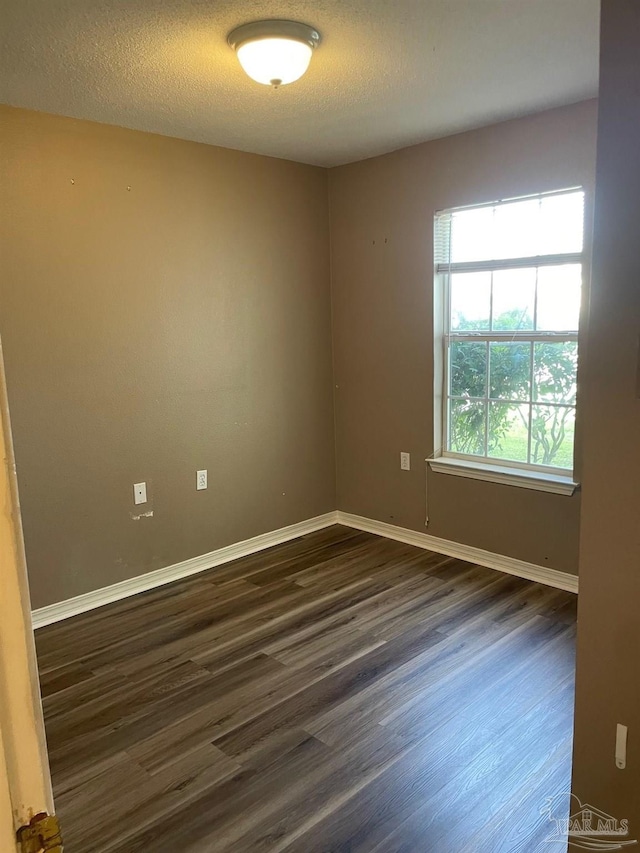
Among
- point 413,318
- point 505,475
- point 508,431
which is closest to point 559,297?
point 508,431

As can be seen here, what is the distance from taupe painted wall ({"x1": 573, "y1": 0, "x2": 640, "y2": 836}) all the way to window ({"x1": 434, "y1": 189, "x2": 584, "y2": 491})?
183 centimetres

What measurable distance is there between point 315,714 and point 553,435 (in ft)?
6.22

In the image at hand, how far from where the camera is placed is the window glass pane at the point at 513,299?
3.32m

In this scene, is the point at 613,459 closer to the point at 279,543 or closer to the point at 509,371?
the point at 509,371

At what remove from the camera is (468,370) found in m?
3.66

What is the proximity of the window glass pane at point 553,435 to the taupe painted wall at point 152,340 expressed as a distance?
1.47m

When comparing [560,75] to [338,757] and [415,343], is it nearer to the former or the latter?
[415,343]

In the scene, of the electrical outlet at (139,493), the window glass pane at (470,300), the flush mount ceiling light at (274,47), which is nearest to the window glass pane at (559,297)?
the window glass pane at (470,300)

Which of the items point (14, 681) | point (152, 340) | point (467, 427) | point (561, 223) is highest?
point (561, 223)

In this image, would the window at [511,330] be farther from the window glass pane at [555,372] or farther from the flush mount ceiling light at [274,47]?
the flush mount ceiling light at [274,47]

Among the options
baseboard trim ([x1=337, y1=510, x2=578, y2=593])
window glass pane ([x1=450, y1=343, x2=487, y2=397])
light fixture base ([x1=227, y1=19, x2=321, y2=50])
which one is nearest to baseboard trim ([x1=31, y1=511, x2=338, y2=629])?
baseboard trim ([x1=337, y1=510, x2=578, y2=593])

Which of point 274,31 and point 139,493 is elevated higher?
point 274,31

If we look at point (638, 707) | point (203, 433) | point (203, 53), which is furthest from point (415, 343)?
point (638, 707)

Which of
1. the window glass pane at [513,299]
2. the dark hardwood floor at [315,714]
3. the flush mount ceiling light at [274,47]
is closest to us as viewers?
the dark hardwood floor at [315,714]
